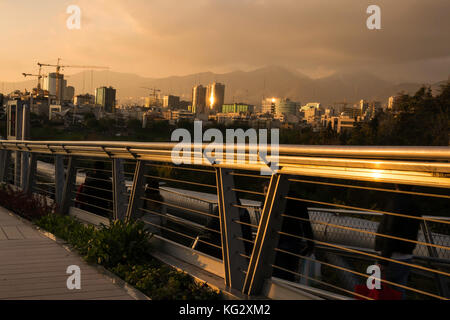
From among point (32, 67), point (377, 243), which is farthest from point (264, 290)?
point (32, 67)

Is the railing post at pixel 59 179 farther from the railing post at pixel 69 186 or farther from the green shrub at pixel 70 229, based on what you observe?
the green shrub at pixel 70 229

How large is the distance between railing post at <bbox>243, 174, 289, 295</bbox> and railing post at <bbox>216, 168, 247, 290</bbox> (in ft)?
0.70

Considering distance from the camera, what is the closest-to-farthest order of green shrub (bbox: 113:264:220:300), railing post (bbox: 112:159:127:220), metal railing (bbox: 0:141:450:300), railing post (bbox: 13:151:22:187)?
metal railing (bbox: 0:141:450:300) → green shrub (bbox: 113:264:220:300) → railing post (bbox: 112:159:127:220) → railing post (bbox: 13:151:22:187)

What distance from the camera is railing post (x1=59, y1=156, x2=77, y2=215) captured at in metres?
9.06

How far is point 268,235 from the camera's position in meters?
4.46

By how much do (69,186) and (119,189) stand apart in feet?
7.26

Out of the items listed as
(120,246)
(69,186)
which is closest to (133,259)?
(120,246)

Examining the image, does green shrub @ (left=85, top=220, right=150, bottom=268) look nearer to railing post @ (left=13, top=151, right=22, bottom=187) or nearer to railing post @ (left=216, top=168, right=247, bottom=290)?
railing post @ (left=216, top=168, right=247, bottom=290)

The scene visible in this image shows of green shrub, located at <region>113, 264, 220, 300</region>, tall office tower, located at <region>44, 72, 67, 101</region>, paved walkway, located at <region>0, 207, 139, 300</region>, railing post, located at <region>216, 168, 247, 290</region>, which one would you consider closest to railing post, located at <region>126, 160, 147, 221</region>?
paved walkway, located at <region>0, 207, 139, 300</region>

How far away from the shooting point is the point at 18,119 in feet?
43.9

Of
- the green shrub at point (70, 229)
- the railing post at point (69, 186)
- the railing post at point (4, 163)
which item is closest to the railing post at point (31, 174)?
the railing post at point (69, 186)

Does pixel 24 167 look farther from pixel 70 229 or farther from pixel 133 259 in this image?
pixel 133 259
